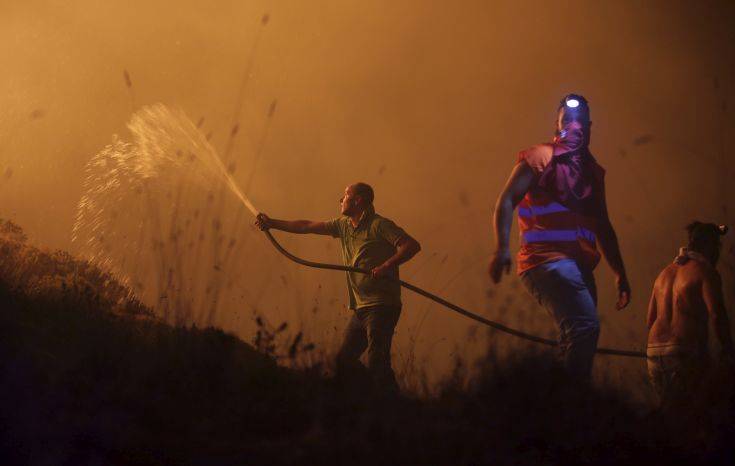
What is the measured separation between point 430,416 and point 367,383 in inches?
23.7

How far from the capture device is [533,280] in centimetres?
565

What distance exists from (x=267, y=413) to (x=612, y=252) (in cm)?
271

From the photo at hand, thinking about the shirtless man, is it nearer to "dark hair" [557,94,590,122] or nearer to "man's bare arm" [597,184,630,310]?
"man's bare arm" [597,184,630,310]

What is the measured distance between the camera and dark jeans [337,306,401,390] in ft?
21.9

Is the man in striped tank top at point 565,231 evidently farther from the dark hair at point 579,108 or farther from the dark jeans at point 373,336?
the dark jeans at point 373,336

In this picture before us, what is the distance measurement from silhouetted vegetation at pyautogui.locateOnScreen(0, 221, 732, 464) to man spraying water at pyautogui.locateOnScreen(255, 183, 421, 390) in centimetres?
117

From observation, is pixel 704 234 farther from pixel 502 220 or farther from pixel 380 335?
pixel 380 335

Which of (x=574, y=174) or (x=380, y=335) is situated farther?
(x=380, y=335)

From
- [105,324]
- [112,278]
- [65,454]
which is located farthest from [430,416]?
[112,278]

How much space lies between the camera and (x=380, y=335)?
6.82m

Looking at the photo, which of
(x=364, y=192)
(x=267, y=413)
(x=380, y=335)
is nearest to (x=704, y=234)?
(x=380, y=335)

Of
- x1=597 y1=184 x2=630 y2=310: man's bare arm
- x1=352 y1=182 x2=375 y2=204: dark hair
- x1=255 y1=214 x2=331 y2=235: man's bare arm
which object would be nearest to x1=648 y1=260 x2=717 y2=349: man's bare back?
x1=597 y1=184 x2=630 y2=310: man's bare arm

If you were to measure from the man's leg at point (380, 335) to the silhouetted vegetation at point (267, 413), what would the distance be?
1.03 meters

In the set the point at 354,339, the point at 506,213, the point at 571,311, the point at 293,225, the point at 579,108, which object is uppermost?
the point at 579,108
